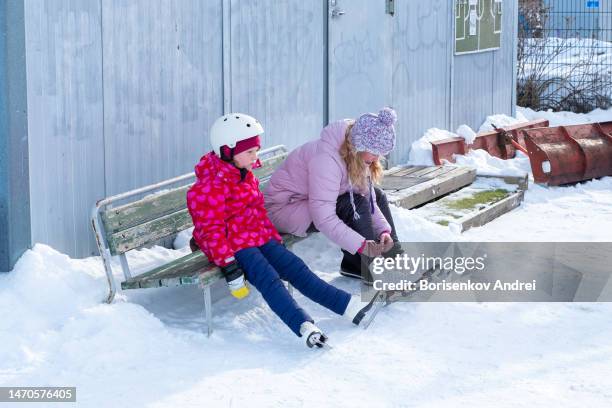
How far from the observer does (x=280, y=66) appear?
26.2ft

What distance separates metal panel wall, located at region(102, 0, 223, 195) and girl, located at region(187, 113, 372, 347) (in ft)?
3.34

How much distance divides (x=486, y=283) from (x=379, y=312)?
3.07ft

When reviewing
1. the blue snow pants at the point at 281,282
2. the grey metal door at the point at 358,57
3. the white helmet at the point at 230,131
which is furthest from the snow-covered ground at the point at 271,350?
the grey metal door at the point at 358,57

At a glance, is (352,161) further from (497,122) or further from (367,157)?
(497,122)

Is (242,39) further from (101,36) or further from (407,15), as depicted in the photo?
(407,15)

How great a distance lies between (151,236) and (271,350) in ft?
3.47

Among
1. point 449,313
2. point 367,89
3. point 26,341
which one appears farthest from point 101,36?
point 367,89

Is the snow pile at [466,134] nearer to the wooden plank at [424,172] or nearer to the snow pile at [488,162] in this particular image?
the snow pile at [488,162]

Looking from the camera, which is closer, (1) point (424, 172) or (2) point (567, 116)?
(1) point (424, 172)

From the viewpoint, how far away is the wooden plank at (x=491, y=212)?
7.85 meters

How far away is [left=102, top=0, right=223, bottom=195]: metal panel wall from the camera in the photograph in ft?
20.6

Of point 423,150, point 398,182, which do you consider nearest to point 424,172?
point 398,182

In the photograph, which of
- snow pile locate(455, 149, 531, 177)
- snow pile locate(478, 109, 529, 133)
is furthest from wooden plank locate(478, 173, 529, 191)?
snow pile locate(478, 109, 529, 133)

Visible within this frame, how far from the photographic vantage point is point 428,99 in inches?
421
